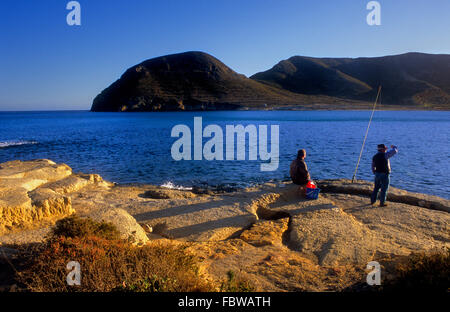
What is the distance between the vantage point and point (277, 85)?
14638 centimetres

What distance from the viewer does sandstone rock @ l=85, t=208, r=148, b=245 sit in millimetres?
5477

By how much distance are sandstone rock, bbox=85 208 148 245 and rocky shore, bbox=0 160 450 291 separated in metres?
0.02

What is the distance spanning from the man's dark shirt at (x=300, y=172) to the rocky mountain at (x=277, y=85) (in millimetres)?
95106

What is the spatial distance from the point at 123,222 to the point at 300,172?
17.0ft

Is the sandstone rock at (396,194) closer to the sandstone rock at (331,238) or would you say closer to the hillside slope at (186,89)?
the sandstone rock at (331,238)

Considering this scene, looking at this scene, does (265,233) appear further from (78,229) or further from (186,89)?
→ (186,89)

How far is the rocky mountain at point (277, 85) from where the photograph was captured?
344 feet

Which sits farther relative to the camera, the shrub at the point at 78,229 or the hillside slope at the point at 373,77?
the hillside slope at the point at 373,77

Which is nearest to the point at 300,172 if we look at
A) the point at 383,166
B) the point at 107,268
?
the point at 383,166

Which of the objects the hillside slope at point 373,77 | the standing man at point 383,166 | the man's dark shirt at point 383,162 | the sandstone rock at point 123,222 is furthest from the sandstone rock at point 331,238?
the hillside slope at point 373,77

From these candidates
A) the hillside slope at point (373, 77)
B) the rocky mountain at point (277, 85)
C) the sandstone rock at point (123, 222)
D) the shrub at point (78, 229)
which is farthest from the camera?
the rocky mountain at point (277, 85)

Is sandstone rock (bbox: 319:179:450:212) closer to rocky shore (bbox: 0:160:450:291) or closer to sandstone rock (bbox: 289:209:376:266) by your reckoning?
rocky shore (bbox: 0:160:450:291)
